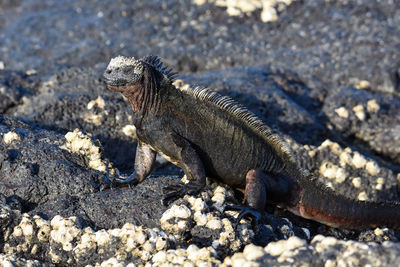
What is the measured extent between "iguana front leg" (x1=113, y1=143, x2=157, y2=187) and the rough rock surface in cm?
14

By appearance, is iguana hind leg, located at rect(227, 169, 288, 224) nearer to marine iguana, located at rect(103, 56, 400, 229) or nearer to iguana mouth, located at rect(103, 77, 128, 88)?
marine iguana, located at rect(103, 56, 400, 229)

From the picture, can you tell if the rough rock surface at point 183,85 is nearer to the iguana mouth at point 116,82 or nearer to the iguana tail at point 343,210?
the iguana tail at point 343,210

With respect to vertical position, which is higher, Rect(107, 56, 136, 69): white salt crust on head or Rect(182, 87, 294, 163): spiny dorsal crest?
Rect(107, 56, 136, 69): white salt crust on head

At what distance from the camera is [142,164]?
340 cm

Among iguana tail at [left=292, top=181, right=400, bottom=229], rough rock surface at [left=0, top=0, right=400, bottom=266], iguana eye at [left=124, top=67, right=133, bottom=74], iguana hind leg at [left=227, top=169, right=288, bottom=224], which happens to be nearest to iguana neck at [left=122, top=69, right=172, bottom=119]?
iguana eye at [left=124, top=67, right=133, bottom=74]

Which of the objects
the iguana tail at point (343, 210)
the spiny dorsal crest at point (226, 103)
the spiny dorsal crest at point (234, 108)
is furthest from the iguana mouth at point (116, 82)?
the iguana tail at point (343, 210)

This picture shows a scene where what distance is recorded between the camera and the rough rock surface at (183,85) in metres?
2.62

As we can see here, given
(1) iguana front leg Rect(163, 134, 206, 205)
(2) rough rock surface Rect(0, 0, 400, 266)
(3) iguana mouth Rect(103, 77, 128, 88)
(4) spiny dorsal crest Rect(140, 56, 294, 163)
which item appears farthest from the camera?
(4) spiny dorsal crest Rect(140, 56, 294, 163)

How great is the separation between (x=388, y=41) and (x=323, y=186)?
300cm

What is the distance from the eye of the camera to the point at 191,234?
273 cm

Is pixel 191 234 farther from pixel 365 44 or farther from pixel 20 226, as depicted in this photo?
pixel 365 44

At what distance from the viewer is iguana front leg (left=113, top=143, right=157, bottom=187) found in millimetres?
3336

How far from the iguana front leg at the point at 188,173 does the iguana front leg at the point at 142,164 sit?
254mm

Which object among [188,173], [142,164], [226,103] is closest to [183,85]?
[226,103]
